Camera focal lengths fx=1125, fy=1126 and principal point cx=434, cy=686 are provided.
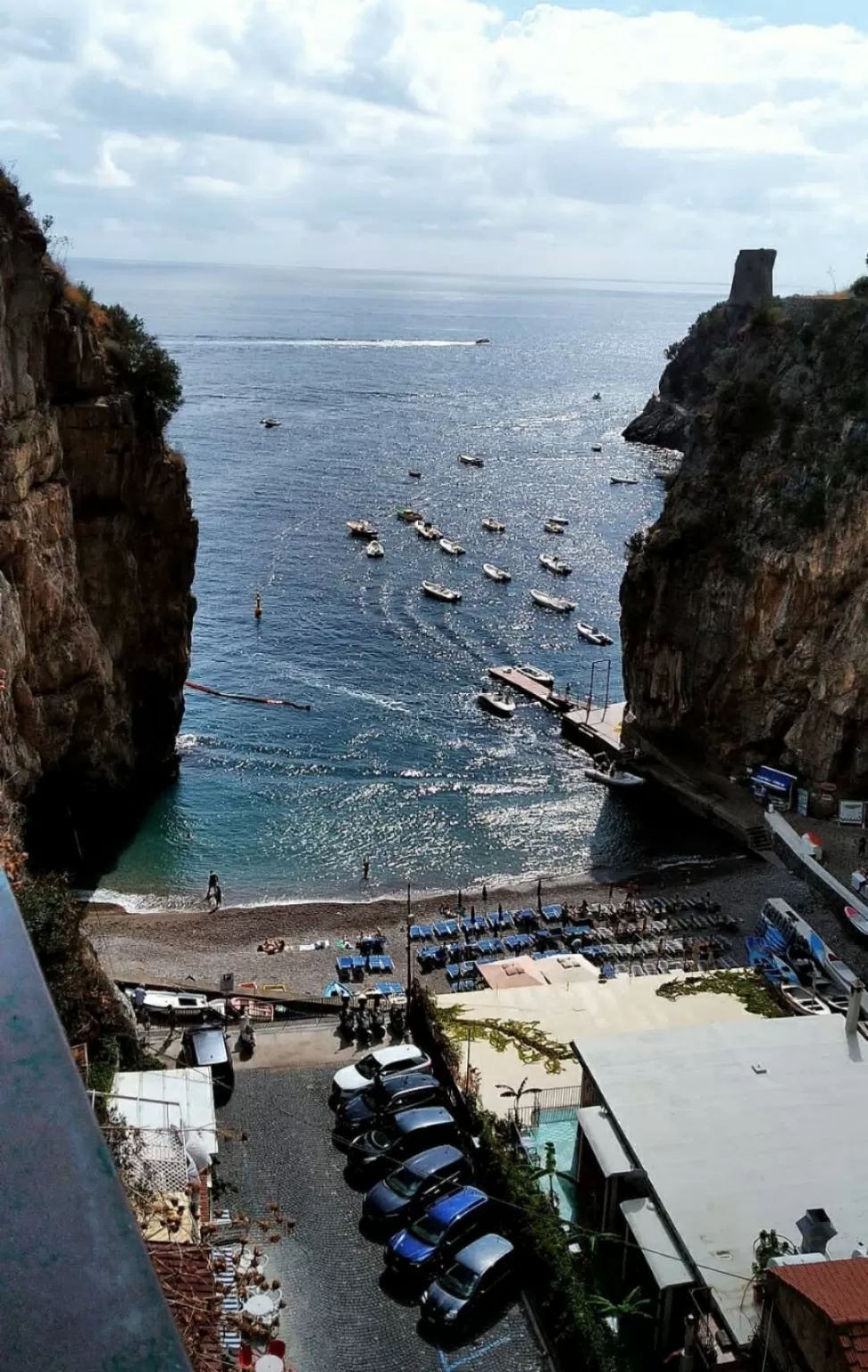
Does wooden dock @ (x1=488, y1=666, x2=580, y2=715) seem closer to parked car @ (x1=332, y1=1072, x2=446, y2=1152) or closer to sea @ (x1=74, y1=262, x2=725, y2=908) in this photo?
sea @ (x1=74, y1=262, x2=725, y2=908)

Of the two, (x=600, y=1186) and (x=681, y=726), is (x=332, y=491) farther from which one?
(x=600, y=1186)

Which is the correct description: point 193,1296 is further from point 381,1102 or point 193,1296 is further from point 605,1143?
point 381,1102

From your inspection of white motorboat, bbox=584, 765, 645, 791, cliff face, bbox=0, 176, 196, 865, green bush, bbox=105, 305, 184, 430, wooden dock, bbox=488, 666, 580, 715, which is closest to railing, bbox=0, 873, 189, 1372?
cliff face, bbox=0, 176, 196, 865

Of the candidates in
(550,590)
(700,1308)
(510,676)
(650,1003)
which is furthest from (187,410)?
(700,1308)

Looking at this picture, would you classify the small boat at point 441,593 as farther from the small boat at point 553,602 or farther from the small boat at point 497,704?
the small boat at point 497,704

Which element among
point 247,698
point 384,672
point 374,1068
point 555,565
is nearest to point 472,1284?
point 374,1068

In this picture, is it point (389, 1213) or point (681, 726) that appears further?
point (681, 726)
